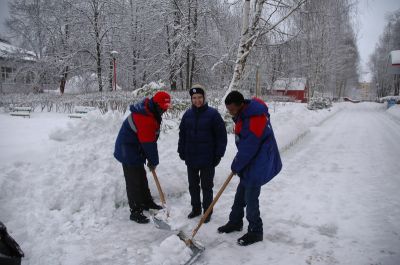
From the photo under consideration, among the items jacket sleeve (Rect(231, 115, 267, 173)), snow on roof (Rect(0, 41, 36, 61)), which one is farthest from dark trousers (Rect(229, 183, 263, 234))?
snow on roof (Rect(0, 41, 36, 61))

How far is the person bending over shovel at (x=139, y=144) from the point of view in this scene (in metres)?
4.14

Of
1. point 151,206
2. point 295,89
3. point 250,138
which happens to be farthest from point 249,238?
point 295,89

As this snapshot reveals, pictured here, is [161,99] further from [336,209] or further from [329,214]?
[336,209]

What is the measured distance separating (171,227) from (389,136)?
12031mm

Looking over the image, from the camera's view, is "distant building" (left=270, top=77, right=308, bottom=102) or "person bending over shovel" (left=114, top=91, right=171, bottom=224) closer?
"person bending over shovel" (left=114, top=91, right=171, bottom=224)

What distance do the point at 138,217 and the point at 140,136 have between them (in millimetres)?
1186

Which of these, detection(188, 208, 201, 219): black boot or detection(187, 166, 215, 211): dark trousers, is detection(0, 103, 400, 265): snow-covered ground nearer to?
detection(188, 208, 201, 219): black boot

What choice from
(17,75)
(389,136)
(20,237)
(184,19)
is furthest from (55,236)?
(17,75)

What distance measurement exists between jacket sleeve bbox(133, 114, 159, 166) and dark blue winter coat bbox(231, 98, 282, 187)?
1.13m

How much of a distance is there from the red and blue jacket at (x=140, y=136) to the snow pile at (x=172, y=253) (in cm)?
113

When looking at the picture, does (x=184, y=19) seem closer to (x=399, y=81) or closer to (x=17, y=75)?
(x=17, y=75)

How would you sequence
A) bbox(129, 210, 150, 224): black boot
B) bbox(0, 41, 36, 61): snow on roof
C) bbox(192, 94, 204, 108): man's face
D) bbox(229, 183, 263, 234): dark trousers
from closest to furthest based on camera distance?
bbox(229, 183, 263, 234): dark trousers, bbox(192, 94, 204, 108): man's face, bbox(129, 210, 150, 224): black boot, bbox(0, 41, 36, 61): snow on roof

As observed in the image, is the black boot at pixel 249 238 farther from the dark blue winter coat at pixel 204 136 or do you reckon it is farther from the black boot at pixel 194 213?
the dark blue winter coat at pixel 204 136

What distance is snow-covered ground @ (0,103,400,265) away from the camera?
11.9ft
